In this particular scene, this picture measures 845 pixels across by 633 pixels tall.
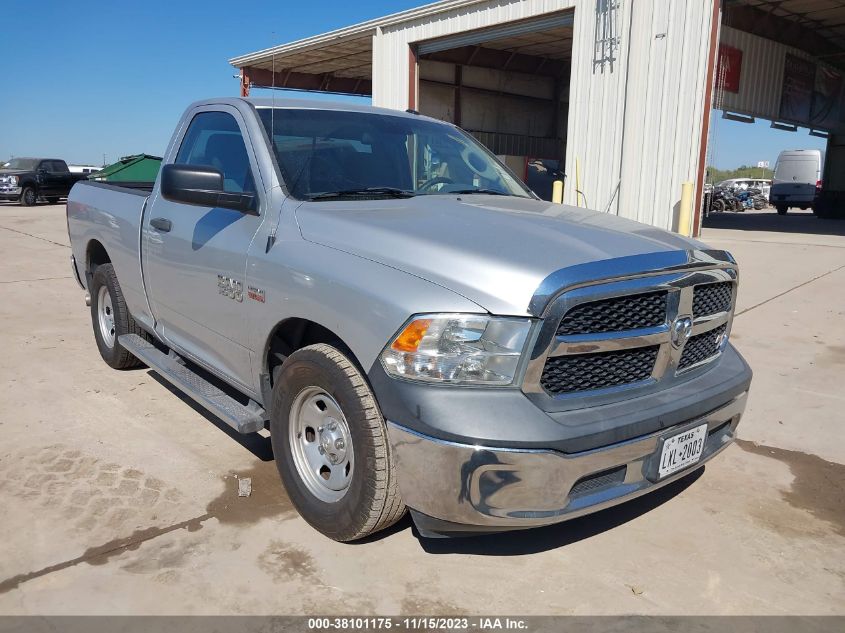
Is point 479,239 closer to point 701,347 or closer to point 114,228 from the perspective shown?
point 701,347

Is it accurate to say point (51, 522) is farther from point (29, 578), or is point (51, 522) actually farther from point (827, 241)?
point (827, 241)

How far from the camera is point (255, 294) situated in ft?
10.5

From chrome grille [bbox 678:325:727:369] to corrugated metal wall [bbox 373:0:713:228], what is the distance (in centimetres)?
829

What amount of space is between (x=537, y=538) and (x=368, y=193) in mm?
1793

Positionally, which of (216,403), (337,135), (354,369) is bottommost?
(216,403)

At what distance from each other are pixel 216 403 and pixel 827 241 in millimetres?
15044

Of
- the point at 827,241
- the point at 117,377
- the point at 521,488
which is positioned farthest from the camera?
the point at 827,241

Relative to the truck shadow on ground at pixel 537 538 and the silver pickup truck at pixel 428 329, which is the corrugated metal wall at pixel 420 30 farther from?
the truck shadow on ground at pixel 537 538

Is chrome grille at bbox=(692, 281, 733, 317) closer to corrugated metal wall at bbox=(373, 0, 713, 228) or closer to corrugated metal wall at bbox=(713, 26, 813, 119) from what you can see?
corrugated metal wall at bbox=(373, 0, 713, 228)

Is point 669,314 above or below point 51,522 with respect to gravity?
above

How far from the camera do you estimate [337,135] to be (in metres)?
3.69

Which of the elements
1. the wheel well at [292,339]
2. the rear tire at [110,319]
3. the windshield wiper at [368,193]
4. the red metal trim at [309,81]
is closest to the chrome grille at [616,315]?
the wheel well at [292,339]

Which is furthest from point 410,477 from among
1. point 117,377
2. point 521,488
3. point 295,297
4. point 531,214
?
point 117,377

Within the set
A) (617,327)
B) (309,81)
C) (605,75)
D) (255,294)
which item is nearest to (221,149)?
(255,294)
